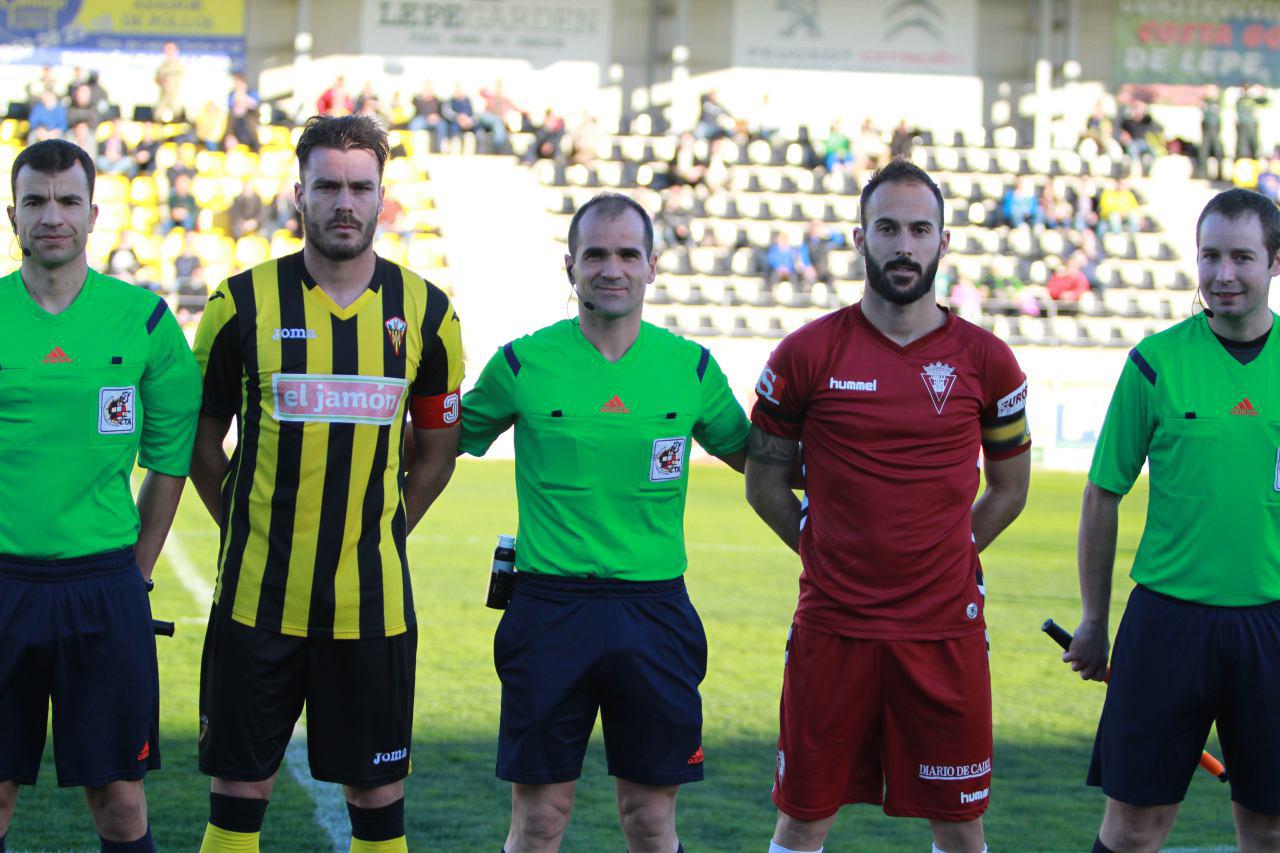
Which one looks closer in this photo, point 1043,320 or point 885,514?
point 885,514

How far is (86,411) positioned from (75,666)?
2.00 ft

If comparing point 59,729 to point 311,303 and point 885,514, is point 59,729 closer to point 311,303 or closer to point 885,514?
point 311,303

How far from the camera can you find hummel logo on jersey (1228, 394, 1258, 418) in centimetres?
388

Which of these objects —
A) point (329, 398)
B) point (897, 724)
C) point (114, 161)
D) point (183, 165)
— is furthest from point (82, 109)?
point (897, 724)

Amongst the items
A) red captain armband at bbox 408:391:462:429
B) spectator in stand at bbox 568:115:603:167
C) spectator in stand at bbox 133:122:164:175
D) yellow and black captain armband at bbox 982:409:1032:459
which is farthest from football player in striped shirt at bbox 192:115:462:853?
spectator in stand at bbox 568:115:603:167

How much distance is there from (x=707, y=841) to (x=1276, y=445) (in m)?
2.33

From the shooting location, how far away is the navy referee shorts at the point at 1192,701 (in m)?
3.83

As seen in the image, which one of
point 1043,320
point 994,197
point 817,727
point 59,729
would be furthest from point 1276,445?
point 994,197

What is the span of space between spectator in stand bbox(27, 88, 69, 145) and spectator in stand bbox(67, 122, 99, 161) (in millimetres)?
166

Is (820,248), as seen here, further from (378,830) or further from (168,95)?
(378,830)

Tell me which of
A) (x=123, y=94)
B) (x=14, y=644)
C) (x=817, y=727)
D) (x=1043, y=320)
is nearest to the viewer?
(x=14, y=644)

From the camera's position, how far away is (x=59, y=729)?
3729mm

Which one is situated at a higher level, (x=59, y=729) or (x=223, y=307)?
(x=223, y=307)

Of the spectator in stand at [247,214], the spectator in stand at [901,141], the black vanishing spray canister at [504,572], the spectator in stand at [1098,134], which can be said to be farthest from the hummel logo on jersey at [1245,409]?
the spectator in stand at [1098,134]
